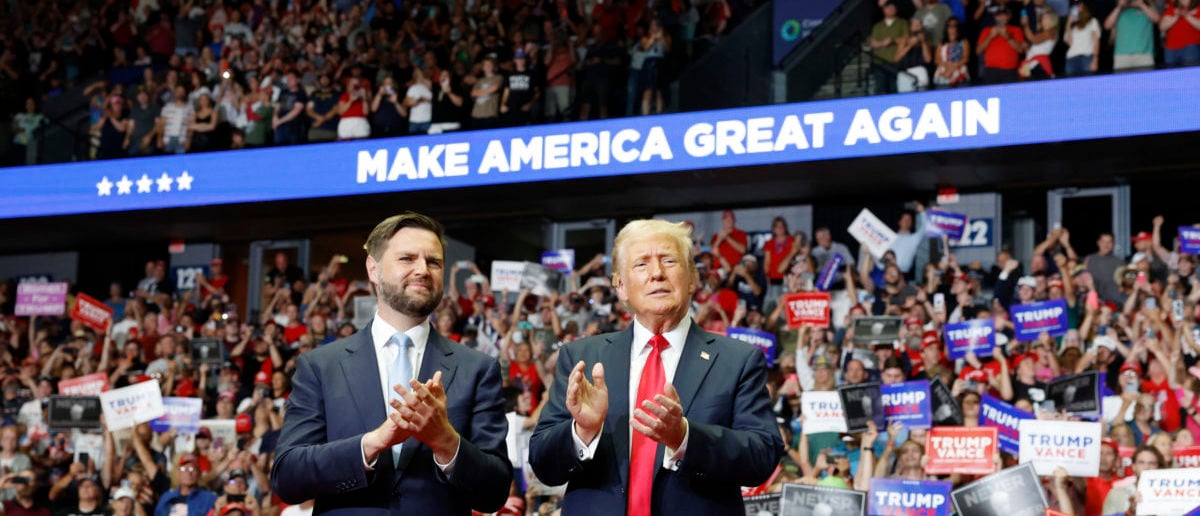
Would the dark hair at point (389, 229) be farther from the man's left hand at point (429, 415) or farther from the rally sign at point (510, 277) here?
the rally sign at point (510, 277)

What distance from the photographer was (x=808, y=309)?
11.5 m

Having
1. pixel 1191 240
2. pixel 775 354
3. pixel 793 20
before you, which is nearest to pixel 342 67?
pixel 793 20

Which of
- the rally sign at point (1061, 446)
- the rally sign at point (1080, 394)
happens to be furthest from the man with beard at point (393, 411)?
the rally sign at point (1080, 394)

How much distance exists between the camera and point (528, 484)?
32.3ft

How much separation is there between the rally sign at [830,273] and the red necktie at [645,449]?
9.15 m

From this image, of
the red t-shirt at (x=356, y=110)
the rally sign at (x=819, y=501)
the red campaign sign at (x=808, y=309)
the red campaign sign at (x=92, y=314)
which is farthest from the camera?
the red t-shirt at (x=356, y=110)

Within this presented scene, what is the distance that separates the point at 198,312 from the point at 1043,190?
9028mm

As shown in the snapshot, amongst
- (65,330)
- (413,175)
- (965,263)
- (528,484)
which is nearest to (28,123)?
(65,330)

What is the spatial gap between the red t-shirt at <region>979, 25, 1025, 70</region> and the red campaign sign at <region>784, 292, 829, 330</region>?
259 cm

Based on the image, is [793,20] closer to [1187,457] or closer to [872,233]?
[872,233]

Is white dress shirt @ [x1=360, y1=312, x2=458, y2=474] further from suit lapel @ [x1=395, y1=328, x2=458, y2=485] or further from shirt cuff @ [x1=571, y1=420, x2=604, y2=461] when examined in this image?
shirt cuff @ [x1=571, y1=420, x2=604, y2=461]

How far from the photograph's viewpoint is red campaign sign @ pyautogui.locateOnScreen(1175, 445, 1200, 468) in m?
8.18

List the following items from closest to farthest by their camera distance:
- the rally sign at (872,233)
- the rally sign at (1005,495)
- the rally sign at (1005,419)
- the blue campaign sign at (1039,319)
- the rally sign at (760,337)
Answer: the rally sign at (1005,495)
the rally sign at (1005,419)
the blue campaign sign at (1039,319)
the rally sign at (760,337)
the rally sign at (872,233)

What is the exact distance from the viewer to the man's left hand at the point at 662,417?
3.16m
